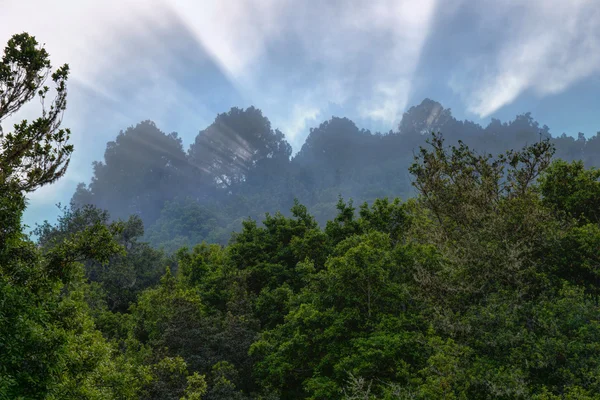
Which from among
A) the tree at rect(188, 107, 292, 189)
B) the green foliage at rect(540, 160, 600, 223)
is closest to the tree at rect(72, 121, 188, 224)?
the tree at rect(188, 107, 292, 189)

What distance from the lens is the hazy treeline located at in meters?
111

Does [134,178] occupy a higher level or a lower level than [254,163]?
lower

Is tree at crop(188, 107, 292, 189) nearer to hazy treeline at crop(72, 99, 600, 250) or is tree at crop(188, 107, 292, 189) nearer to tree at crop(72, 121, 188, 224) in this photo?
hazy treeline at crop(72, 99, 600, 250)

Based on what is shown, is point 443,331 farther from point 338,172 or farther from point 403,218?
point 338,172

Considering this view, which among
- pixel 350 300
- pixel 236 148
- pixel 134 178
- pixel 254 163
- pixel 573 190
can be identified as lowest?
pixel 350 300

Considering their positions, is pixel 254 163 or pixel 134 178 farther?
pixel 254 163

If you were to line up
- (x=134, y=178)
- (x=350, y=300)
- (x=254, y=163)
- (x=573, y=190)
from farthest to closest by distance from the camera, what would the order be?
(x=254, y=163)
(x=134, y=178)
(x=573, y=190)
(x=350, y=300)

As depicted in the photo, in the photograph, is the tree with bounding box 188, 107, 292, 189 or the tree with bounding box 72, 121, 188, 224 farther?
the tree with bounding box 188, 107, 292, 189

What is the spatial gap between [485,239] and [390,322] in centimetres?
554

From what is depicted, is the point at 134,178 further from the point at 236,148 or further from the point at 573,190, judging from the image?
the point at 573,190

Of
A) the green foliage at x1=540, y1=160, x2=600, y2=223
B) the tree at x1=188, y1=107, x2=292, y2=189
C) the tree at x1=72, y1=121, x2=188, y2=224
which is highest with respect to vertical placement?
the tree at x1=188, y1=107, x2=292, y2=189

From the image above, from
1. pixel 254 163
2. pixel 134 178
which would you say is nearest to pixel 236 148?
pixel 254 163

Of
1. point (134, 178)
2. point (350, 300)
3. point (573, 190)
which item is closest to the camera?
point (350, 300)

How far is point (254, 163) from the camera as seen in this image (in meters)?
128
